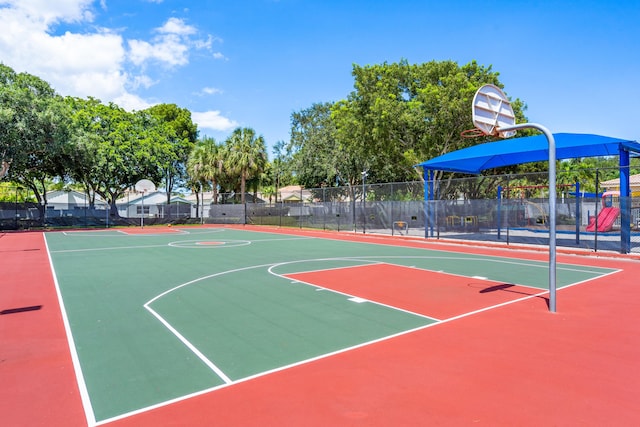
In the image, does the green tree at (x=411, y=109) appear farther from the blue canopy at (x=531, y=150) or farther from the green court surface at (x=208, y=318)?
the green court surface at (x=208, y=318)

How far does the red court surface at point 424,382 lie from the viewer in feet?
12.0

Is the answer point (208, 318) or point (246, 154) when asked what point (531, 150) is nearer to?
point (208, 318)

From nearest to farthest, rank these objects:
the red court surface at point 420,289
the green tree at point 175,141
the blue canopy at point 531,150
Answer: the red court surface at point 420,289, the blue canopy at point 531,150, the green tree at point 175,141

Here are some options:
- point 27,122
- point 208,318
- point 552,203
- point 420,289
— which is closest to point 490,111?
point 552,203

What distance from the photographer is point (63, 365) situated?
493 centimetres

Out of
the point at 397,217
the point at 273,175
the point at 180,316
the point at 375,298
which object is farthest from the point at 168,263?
the point at 273,175

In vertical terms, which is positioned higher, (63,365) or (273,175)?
(273,175)

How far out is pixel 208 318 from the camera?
6781 millimetres

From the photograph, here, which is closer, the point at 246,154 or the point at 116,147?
the point at 116,147

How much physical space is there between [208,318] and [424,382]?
380 cm

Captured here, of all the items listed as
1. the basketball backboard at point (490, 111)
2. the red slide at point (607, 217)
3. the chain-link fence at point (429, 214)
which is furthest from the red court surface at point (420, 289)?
the red slide at point (607, 217)

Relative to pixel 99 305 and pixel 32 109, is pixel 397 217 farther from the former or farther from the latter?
pixel 32 109

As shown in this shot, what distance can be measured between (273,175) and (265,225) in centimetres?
1768

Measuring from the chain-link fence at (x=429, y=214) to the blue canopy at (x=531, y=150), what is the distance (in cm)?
132
